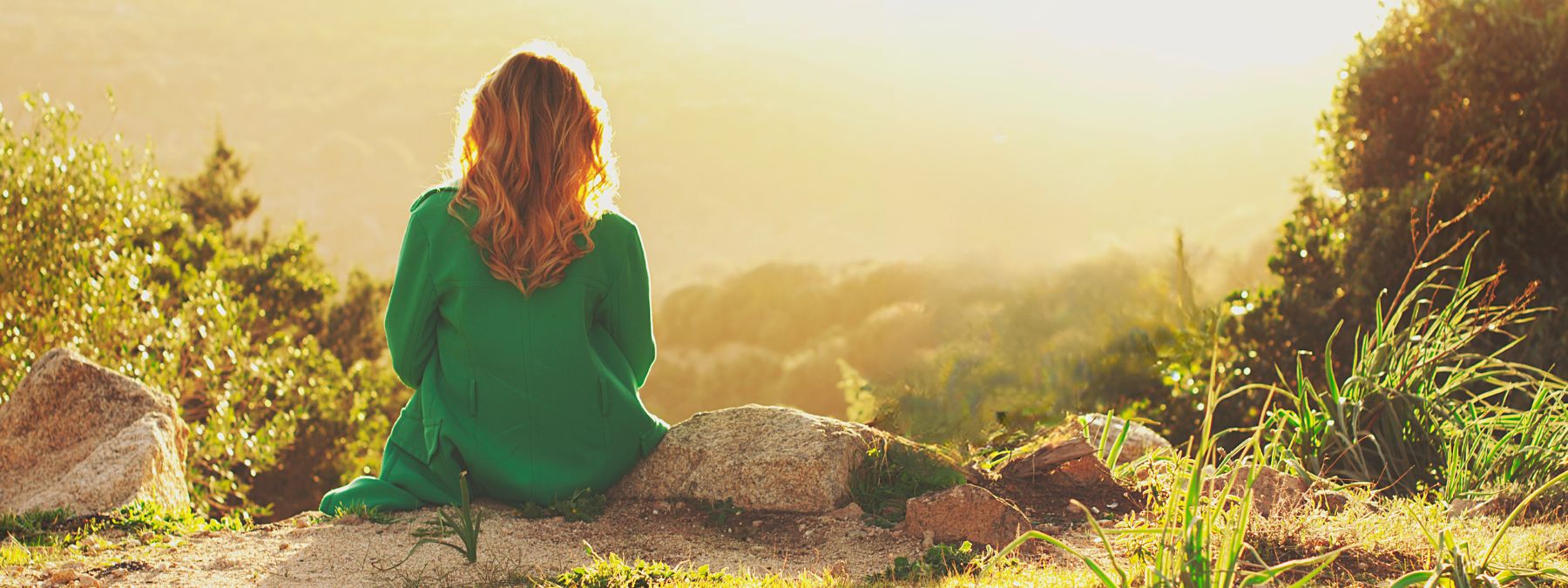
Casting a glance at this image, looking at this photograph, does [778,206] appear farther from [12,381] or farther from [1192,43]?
[12,381]

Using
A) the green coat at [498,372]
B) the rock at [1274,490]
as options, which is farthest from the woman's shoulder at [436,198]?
the rock at [1274,490]

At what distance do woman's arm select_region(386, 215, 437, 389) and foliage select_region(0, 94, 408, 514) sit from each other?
3539 millimetres

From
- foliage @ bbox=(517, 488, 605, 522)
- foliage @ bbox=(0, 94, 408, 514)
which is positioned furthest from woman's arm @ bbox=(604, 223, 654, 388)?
foliage @ bbox=(0, 94, 408, 514)

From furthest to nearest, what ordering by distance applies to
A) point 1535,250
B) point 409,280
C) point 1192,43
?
1. point 1192,43
2. point 1535,250
3. point 409,280

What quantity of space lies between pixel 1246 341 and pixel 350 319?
454 inches

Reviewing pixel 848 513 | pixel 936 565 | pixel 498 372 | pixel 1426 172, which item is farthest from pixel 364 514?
pixel 1426 172

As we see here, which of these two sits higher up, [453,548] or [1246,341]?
[453,548]

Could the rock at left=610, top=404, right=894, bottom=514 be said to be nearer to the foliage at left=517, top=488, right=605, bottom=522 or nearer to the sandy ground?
the sandy ground

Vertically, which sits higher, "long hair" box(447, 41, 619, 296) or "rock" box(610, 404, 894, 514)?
"long hair" box(447, 41, 619, 296)

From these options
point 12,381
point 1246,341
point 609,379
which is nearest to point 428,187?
point 609,379

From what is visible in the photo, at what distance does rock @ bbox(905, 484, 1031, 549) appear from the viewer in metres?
3.81

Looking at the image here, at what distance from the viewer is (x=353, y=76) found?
32875mm

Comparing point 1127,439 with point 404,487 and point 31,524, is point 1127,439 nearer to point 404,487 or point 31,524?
point 404,487

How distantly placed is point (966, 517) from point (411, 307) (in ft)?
7.10
